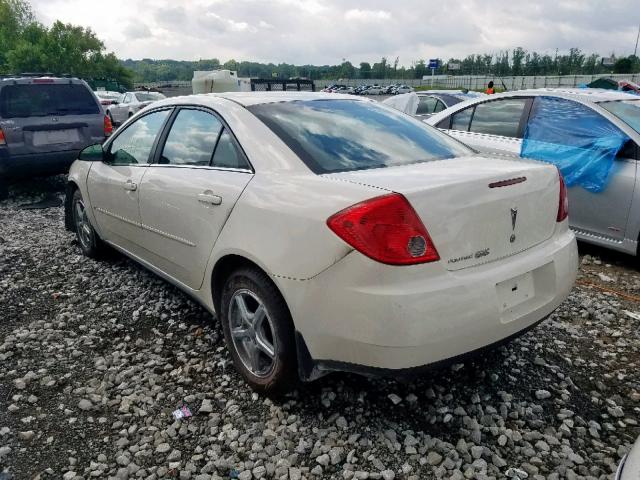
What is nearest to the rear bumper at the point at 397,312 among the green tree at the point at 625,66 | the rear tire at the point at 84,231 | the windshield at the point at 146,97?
the rear tire at the point at 84,231

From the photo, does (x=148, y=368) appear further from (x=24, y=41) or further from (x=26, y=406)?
(x=24, y=41)

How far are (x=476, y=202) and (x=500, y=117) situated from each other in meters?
3.82

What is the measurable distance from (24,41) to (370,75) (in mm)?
80837

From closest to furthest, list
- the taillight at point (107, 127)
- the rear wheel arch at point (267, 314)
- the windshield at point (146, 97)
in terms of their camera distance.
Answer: the rear wheel arch at point (267, 314)
the taillight at point (107, 127)
the windshield at point (146, 97)

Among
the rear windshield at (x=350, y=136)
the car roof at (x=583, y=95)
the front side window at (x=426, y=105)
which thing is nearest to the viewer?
the rear windshield at (x=350, y=136)

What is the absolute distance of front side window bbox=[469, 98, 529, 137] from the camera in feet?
17.7

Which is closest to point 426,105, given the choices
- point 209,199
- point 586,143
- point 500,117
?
point 500,117

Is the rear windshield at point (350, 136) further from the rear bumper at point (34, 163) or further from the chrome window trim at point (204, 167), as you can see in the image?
the rear bumper at point (34, 163)

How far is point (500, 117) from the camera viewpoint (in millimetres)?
5559

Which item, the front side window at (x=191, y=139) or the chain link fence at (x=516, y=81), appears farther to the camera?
the chain link fence at (x=516, y=81)

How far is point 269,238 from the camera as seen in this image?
233 centimetres

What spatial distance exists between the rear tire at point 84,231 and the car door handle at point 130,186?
122 cm

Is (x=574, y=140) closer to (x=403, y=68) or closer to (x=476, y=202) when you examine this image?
(x=476, y=202)

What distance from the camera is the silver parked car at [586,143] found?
4.45m
